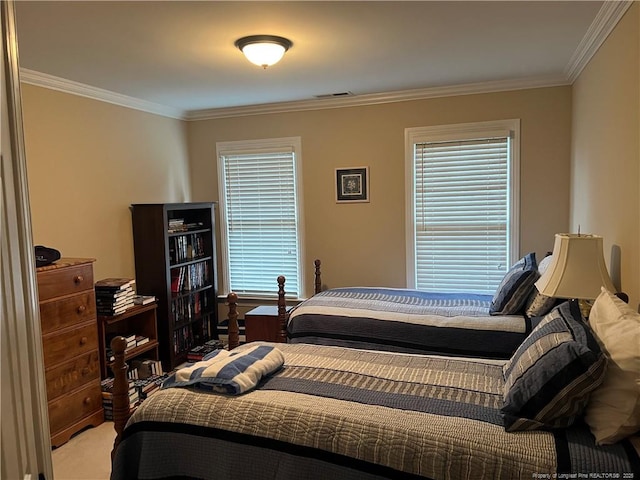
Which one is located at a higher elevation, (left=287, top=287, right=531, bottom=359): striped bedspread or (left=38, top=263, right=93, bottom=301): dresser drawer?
(left=38, top=263, right=93, bottom=301): dresser drawer

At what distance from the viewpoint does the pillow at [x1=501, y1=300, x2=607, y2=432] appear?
5.28 feet

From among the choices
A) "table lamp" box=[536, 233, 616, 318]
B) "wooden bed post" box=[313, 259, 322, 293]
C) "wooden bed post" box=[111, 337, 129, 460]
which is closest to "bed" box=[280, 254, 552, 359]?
"table lamp" box=[536, 233, 616, 318]

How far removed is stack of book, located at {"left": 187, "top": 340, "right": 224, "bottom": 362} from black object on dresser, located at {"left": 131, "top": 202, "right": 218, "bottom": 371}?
58 mm

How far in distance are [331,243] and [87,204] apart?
7.46ft

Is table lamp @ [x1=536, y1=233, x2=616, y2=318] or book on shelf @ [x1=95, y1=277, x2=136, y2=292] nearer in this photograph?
table lamp @ [x1=536, y1=233, x2=616, y2=318]

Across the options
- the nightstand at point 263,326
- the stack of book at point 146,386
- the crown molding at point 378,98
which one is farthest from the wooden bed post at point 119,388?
the crown molding at point 378,98

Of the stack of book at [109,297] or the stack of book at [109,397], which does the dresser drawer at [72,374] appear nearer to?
the stack of book at [109,397]

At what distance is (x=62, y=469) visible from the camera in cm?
281

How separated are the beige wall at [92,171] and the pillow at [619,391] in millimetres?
3542

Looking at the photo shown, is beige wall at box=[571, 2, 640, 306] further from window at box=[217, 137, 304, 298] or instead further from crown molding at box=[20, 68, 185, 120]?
crown molding at box=[20, 68, 185, 120]

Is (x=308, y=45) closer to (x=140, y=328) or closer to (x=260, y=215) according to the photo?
(x=260, y=215)

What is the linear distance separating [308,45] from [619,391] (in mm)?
2470

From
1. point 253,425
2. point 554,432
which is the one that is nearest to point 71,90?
point 253,425

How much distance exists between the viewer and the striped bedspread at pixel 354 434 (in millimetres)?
1571
